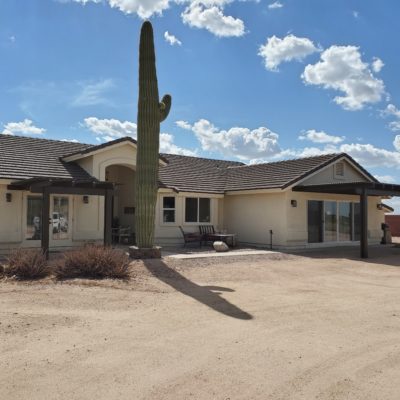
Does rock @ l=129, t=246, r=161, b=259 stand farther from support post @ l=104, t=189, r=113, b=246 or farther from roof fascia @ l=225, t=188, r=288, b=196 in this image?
roof fascia @ l=225, t=188, r=288, b=196

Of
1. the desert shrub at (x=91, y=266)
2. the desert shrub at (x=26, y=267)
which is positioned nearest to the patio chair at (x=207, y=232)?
the desert shrub at (x=91, y=266)

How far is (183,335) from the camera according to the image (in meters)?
6.58

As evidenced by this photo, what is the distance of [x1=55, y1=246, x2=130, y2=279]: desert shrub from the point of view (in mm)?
11125

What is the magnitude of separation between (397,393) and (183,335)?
2989 mm

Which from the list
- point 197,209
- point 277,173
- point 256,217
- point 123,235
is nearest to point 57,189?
point 123,235

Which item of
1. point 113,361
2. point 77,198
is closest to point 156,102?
point 77,198

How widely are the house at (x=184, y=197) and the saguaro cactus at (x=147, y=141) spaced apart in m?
1.73

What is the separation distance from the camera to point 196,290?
1022 cm

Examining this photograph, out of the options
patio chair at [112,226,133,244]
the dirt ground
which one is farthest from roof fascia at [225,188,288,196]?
the dirt ground

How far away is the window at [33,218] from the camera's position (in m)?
17.2

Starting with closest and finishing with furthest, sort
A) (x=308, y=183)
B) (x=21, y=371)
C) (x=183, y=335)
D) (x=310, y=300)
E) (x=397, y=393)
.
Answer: (x=397, y=393), (x=21, y=371), (x=183, y=335), (x=310, y=300), (x=308, y=183)

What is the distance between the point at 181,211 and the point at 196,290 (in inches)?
458

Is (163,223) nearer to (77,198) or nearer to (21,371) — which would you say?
(77,198)

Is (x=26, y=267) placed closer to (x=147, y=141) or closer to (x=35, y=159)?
(x=147, y=141)
